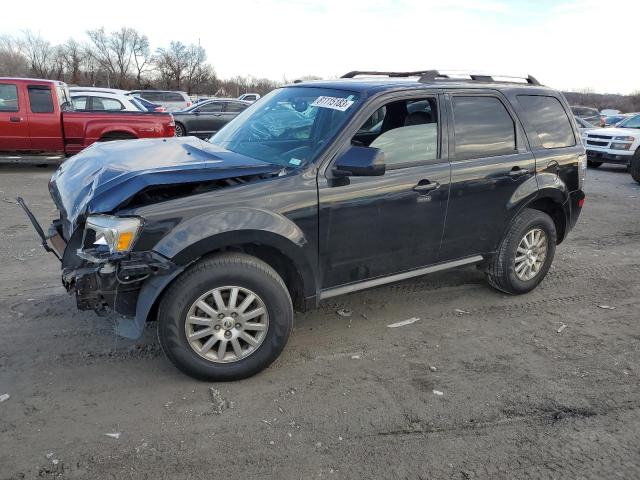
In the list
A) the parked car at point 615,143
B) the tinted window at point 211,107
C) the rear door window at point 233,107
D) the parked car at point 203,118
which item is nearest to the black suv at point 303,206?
the parked car at point 615,143

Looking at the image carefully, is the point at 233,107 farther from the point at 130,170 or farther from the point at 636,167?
the point at 130,170

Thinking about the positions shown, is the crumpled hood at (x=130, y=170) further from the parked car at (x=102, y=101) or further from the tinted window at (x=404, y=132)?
the parked car at (x=102, y=101)

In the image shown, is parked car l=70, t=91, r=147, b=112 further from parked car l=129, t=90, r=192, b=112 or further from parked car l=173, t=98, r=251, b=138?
parked car l=129, t=90, r=192, b=112

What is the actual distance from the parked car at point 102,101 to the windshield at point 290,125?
9331mm

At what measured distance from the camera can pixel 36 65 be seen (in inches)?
2960

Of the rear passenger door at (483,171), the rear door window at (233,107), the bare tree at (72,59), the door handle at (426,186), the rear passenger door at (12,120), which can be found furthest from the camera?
the bare tree at (72,59)

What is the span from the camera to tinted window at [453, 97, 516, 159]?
4.17 meters

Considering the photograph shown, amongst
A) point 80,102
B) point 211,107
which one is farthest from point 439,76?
point 211,107

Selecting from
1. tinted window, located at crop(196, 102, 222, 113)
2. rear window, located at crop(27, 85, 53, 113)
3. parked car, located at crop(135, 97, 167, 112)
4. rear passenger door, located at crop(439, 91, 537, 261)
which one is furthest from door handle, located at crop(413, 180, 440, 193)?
tinted window, located at crop(196, 102, 222, 113)

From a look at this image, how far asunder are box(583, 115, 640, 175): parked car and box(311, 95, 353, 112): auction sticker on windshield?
1235cm

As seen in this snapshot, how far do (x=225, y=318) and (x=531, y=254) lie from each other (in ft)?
9.95

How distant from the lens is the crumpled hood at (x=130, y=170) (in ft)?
10.1

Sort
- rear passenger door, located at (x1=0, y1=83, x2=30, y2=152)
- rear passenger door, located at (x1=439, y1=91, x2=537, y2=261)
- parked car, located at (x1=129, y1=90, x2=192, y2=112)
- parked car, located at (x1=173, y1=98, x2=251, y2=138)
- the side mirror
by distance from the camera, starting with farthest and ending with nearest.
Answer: parked car, located at (x1=129, y1=90, x2=192, y2=112) → parked car, located at (x1=173, y1=98, x2=251, y2=138) → rear passenger door, located at (x1=0, y1=83, x2=30, y2=152) → rear passenger door, located at (x1=439, y1=91, x2=537, y2=261) → the side mirror

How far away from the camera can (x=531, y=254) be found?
483 cm
